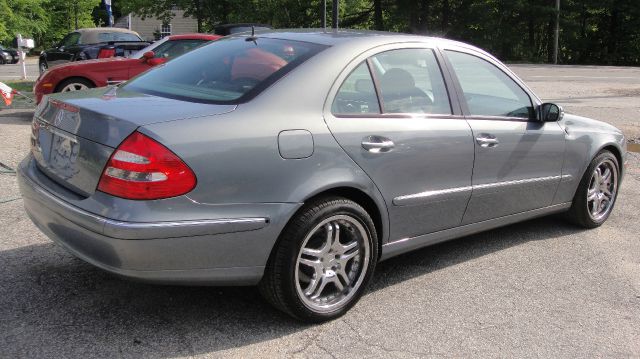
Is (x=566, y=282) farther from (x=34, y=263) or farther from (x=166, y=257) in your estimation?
(x=34, y=263)

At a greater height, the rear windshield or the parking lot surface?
the rear windshield

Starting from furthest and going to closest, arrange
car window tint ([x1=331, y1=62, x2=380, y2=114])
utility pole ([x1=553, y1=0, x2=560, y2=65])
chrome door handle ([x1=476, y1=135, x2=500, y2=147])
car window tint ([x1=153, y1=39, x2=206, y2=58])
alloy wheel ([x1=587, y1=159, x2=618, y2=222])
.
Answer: utility pole ([x1=553, y1=0, x2=560, y2=65]) < car window tint ([x1=153, y1=39, x2=206, y2=58]) < alloy wheel ([x1=587, y1=159, x2=618, y2=222]) < chrome door handle ([x1=476, y1=135, x2=500, y2=147]) < car window tint ([x1=331, y1=62, x2=380, y2=114])

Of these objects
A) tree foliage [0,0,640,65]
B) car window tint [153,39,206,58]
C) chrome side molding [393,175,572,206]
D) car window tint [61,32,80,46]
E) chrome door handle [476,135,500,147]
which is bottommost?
chrome side molding [393,175,572,206]

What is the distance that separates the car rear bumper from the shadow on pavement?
36 centimetres

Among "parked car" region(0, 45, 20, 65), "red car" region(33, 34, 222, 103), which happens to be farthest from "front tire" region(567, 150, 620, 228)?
"parked car" region(0, 45, 20, 65)

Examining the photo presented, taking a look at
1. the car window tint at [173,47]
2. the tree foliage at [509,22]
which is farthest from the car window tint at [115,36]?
the tree foliage at [509,22]

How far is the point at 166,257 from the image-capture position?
111 inches

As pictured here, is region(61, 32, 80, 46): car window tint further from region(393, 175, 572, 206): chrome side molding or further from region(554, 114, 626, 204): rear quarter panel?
region(393, 175, 572, 206): chrome side molding

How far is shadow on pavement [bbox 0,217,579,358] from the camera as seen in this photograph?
9.95 feet

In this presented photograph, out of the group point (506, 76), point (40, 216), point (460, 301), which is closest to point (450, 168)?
point (460, 301)

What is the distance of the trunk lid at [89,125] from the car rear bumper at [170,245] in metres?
0.18

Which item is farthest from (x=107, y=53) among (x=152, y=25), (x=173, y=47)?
(x=152, y=25)

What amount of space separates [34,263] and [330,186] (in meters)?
2.12

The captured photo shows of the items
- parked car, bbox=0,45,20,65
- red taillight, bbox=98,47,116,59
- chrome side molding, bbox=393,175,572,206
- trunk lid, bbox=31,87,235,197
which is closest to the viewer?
trunk lid, bbox=31,87,235,197
